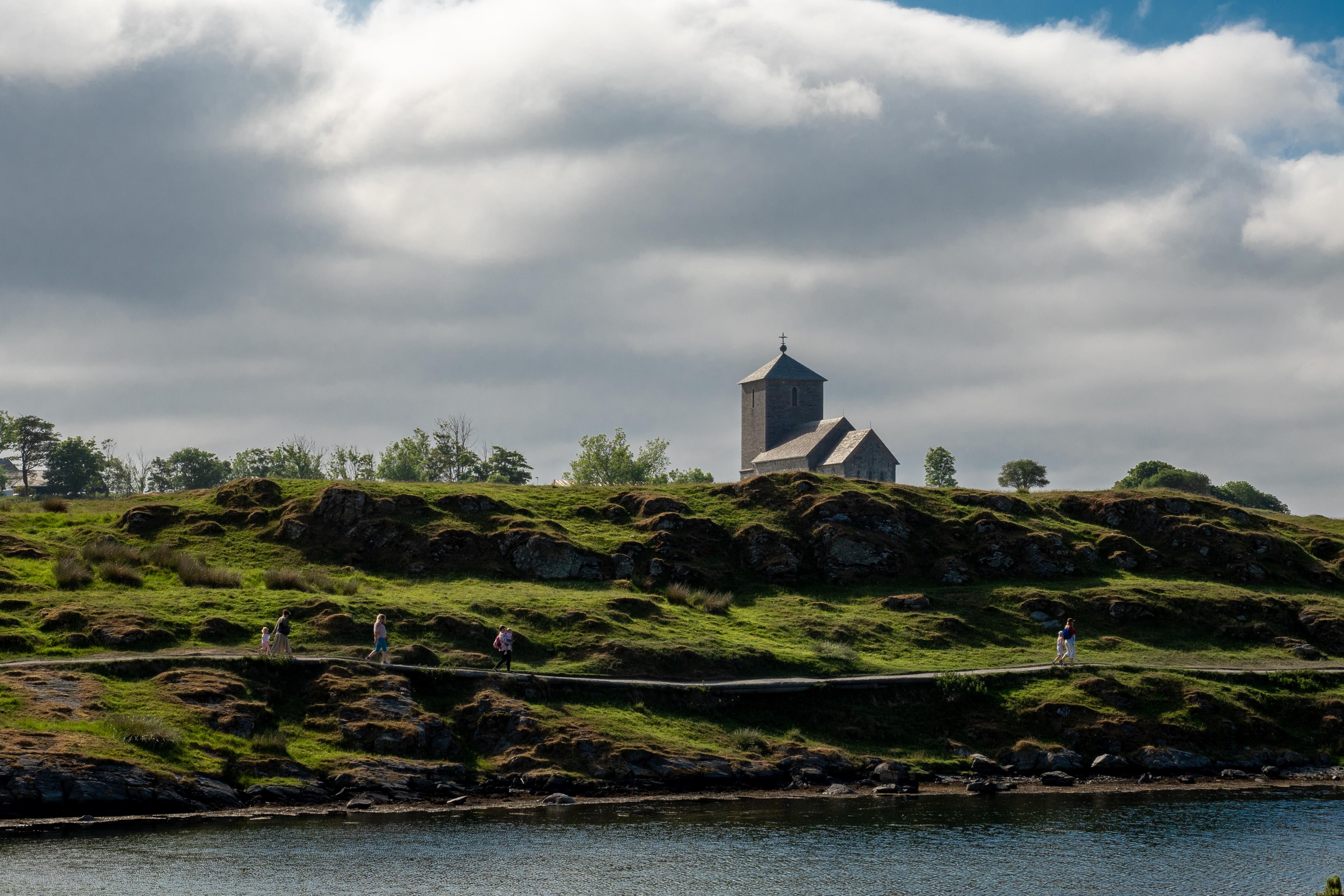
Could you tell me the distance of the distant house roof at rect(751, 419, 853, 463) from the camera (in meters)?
131

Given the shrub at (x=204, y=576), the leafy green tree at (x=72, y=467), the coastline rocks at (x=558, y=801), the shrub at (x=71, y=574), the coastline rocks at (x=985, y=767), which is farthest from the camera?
the leafy green tree at (x=72, y=467)

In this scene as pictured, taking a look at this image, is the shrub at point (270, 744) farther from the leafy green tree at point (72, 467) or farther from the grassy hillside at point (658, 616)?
the leafy green tree at point (72, 467)

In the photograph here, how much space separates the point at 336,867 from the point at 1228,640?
53.5 meters

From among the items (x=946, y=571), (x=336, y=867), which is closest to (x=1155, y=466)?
(x=946, y=571)

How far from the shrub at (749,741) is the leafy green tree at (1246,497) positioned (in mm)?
154838

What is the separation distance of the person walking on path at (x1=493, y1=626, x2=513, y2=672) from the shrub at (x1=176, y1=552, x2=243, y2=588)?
56.9 ft

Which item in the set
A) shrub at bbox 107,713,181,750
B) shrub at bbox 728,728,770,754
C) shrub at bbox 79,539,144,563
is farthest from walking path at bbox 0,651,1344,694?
shrub at bbox 79,539,144,563

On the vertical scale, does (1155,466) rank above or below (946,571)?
above

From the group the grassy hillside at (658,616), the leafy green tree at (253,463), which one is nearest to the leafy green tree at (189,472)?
the leafy green tree at (253,463)

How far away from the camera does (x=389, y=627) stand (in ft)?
195

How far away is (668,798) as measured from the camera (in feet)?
159

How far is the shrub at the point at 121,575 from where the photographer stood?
207ft

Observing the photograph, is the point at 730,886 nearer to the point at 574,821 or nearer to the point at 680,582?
the point at 574,821

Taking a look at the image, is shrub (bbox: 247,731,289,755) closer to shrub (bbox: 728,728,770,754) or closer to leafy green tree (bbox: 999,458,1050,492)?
shrub (bbox: 728,728,770,754)
